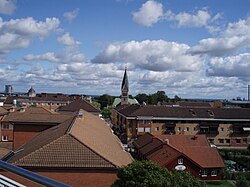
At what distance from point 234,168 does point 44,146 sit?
29.3 m

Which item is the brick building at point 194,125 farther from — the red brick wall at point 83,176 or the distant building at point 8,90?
the distant building at point 8,90

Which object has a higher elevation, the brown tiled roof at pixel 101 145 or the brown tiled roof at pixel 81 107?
the brown tiled roof at pixel 81 107

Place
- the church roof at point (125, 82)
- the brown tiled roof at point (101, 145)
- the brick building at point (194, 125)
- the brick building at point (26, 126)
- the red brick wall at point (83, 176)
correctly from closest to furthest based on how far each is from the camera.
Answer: the red brick wall at point (83, 176)
the brown tiled roof at point (101, 145)
the brick building at point (26, 126)
the brick building at point (194, 125)
the church roof at point (125, 82)

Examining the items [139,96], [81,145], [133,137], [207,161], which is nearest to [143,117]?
[133,137]

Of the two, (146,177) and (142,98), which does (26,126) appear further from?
(142,98)

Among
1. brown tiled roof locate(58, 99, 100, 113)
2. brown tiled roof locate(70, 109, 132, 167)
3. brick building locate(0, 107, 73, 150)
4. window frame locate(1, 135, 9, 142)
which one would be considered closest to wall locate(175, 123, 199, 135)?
brown tiled roof locate(58, 99, 100, 113)

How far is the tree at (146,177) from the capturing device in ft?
49.6

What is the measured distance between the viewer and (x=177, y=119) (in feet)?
193

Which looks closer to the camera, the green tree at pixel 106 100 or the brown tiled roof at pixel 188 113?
the brown tiled roof at pixel 188 113

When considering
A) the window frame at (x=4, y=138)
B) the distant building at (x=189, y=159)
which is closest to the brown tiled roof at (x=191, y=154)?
the distant building at (x=189, y=159)

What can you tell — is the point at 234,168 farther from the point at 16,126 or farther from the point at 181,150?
A: the point at 16,126

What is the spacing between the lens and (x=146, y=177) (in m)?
15.4

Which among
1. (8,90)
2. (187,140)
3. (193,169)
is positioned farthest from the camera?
(8,90)

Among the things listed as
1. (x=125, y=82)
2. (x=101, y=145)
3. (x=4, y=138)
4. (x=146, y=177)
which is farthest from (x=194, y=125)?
(x=146, y=177)
